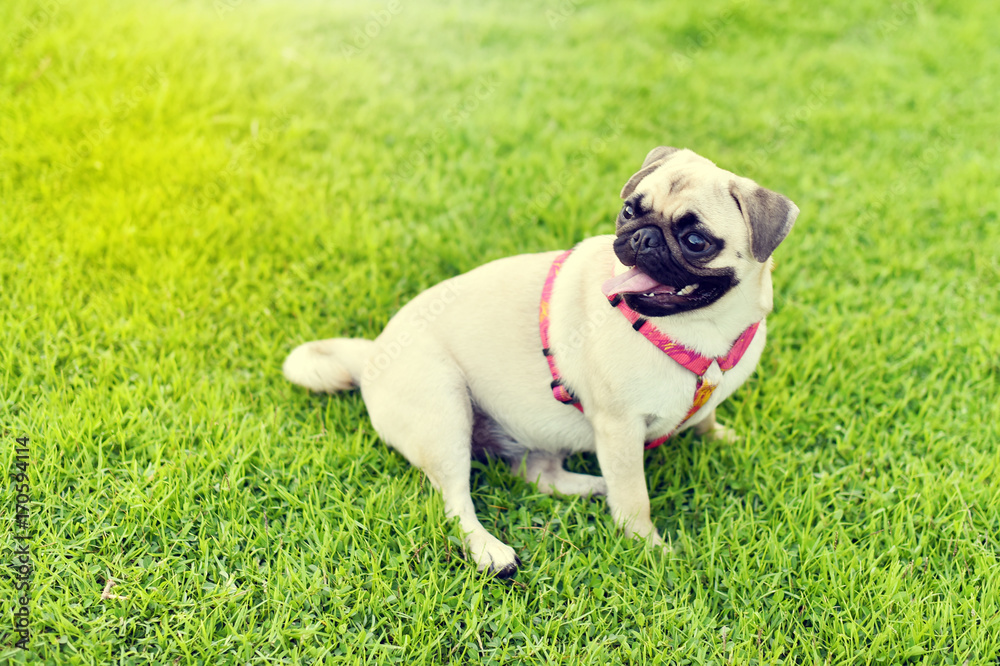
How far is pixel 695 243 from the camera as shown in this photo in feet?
8.13

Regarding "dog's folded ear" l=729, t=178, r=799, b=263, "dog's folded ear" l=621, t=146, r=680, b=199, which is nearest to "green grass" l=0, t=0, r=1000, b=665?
"dog's folded ear" l=729, t=178, r=799, b=263

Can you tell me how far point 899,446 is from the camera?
11.1ft

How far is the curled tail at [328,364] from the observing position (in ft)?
10.9

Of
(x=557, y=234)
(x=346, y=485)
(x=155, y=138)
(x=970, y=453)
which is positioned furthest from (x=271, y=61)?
(x=970, y=453)

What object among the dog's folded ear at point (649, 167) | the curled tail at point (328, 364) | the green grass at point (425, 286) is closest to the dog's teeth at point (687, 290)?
the dog's folded ear at point (649, 167)

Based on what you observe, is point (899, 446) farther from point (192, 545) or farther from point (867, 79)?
point (867, 79)

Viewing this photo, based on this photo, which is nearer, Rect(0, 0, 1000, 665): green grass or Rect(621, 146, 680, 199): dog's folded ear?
Rect(0, 0, 1000, 665): green grass

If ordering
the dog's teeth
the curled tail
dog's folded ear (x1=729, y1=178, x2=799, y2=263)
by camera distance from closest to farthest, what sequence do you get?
A: dog's folded ear (x1=729, y1=178, x2=799, y2=263)
the dog's teeth
the curled tail

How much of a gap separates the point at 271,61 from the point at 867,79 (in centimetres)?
565

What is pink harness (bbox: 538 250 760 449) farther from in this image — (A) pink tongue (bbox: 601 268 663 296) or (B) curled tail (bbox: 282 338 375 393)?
(B) curled tail (bbox: 282 338 375 393)

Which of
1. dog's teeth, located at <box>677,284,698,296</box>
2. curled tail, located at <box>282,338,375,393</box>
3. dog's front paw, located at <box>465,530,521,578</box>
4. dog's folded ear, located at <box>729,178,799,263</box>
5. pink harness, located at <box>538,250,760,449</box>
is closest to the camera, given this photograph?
dog's folded ear, located at <box>729,178,799,263</box>

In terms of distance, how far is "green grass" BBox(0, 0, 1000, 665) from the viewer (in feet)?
8.79

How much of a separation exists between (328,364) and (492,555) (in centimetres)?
128

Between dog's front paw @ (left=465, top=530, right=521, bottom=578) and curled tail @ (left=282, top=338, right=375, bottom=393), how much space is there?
3.38 feet
